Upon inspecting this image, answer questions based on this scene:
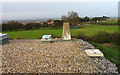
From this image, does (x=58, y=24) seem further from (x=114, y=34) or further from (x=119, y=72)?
(x=119, y=72)

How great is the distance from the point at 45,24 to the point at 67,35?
406 inches

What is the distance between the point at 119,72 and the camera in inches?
140

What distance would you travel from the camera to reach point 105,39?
26.4ft

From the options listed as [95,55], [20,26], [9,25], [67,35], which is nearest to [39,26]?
[20,26]

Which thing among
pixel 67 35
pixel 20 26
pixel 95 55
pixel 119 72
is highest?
pixel 20 26

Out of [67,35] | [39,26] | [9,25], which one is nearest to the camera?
[67,35]

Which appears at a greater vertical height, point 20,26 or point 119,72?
point 20,26

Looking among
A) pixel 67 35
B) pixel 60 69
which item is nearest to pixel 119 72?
pixel 60 69

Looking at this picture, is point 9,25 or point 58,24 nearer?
point 9,25

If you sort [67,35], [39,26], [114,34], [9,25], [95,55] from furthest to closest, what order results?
[39,26], [9,25], [114,34], [67,35], [95,55]

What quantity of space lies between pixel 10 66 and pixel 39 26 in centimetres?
1313

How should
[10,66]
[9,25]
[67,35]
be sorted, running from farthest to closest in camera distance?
[9,25]
[67,35]
[10,66]

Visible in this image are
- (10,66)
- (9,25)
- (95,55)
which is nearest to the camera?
(10,66)

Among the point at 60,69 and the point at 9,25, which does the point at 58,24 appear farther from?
the point at 60,69
